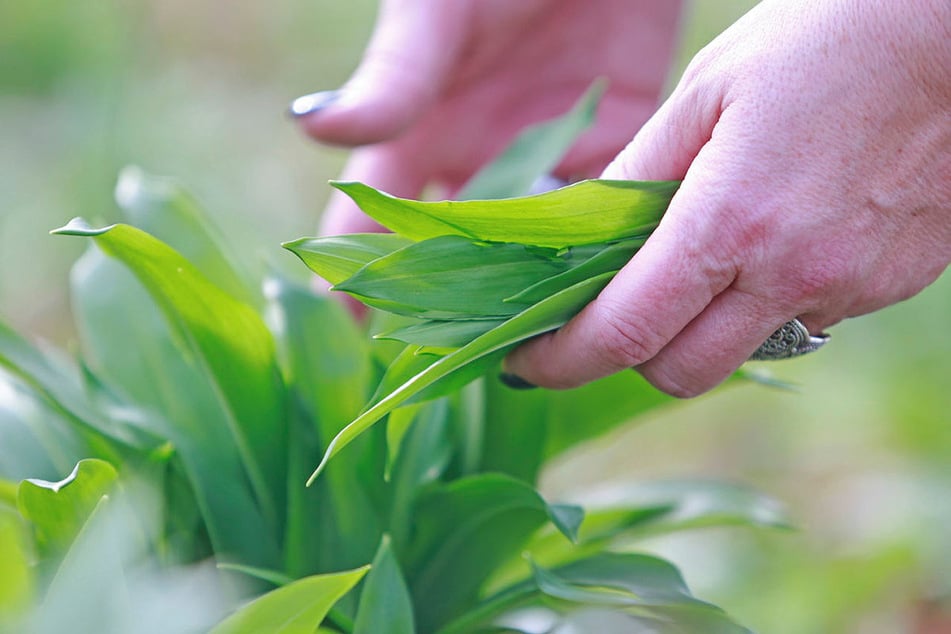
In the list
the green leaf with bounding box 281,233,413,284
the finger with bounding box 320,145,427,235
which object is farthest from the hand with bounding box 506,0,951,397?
the finger with bounding box 320,145,427,235

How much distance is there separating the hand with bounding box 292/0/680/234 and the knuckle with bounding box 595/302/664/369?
542mm

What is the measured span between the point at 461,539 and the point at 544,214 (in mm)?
334

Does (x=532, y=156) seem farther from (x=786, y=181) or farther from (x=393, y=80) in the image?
(x=786, y=181)

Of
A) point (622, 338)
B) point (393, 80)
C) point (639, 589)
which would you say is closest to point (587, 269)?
point (622, 338)

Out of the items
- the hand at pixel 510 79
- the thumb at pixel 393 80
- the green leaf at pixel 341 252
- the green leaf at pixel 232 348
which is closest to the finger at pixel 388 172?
the hand at pixel 510 79

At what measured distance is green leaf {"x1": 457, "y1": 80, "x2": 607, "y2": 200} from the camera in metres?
0.89

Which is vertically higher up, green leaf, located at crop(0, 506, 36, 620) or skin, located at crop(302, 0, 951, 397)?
skin, located at crop(302, 0, 951, 397)

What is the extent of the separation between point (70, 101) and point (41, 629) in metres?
2.31

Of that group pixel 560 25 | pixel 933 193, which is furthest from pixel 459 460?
pixel 560 25

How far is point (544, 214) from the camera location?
614mm

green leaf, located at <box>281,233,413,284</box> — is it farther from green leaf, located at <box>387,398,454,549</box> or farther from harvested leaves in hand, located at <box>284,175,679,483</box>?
green leaf, located at <box>387,398,454,549</box>

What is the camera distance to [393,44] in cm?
106

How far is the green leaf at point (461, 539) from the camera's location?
0.78m

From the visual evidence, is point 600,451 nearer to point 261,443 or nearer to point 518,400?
point 518,400
